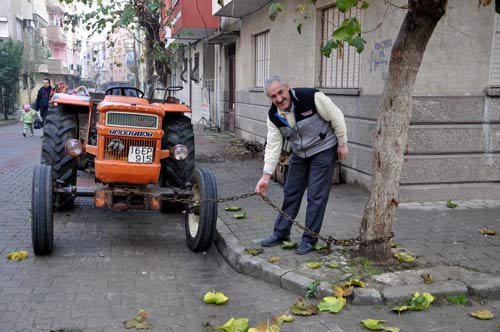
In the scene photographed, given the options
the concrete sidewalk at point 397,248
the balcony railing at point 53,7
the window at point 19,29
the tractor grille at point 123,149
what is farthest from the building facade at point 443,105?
the balcony railing at point 53,7

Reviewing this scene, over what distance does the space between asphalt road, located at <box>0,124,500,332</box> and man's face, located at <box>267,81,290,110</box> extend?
171 cm

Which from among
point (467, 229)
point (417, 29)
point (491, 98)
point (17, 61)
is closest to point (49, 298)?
point (417, 29)

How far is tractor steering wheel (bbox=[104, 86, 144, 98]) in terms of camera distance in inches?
292

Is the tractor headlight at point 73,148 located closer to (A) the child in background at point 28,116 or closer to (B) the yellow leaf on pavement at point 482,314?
(B) the yellow leaf on pavement at point 482,314

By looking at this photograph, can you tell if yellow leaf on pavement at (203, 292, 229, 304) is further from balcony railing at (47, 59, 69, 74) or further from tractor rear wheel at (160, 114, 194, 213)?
balcony railing at (47, 59, 69, 74)

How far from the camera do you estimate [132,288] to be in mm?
4445

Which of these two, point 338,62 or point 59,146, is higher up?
point 338,62

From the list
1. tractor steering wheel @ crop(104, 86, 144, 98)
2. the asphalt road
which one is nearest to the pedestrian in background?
the asphalt road

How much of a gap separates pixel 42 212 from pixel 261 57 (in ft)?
31.5

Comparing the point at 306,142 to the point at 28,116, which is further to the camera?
the point at 28,116

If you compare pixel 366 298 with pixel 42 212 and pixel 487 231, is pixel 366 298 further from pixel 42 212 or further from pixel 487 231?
pixel 42 212

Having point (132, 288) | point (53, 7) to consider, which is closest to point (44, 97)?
point (132, 288)

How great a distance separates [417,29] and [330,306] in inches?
93.7

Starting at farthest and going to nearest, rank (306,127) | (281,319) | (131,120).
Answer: (131,120) → (306,127) → (281,319)
